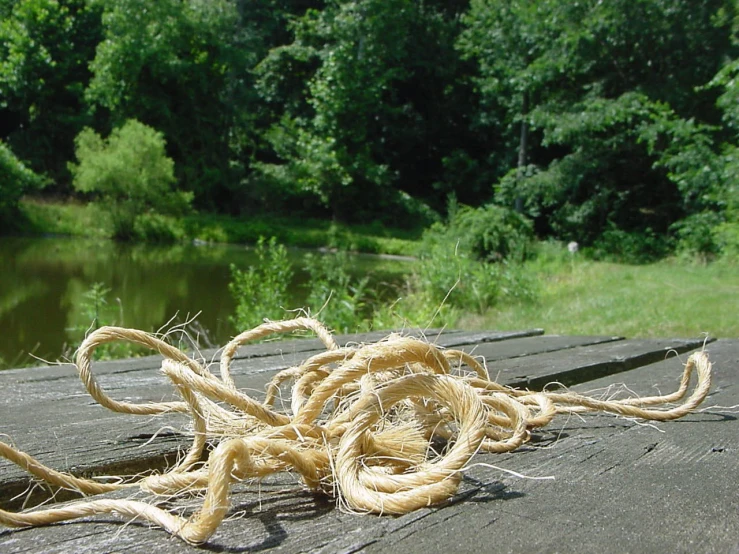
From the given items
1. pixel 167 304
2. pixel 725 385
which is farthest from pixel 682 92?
pixel 725 385

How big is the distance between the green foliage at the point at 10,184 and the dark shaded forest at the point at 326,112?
68 millimetres

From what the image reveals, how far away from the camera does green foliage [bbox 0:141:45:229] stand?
78.1 feet

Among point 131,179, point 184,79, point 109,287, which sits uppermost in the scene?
point 184,79

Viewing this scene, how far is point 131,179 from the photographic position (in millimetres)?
25172

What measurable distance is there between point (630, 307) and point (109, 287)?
8919mm

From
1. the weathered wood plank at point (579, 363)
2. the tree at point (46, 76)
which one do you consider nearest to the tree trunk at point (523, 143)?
the tree at point (46, 76)

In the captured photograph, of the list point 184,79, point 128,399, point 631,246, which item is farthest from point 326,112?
point 128,399

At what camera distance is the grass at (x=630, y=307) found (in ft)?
23.2

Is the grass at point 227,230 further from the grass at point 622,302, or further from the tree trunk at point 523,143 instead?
the grass at point 622,302

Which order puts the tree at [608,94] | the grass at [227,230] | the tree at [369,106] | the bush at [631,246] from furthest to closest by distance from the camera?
the tree at [369,106] < the grass at [227,230] < the tree at [608,94] < the bush at [631,246]

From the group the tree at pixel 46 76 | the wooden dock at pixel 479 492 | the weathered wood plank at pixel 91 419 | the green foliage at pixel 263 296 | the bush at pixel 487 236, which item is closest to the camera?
the wooden dock at pixel 479 492

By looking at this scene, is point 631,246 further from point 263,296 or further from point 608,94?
point 263,296

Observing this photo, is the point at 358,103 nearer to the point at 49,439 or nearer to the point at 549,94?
the point at 549,94

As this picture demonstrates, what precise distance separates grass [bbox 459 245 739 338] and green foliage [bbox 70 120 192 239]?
1611 centimetres
